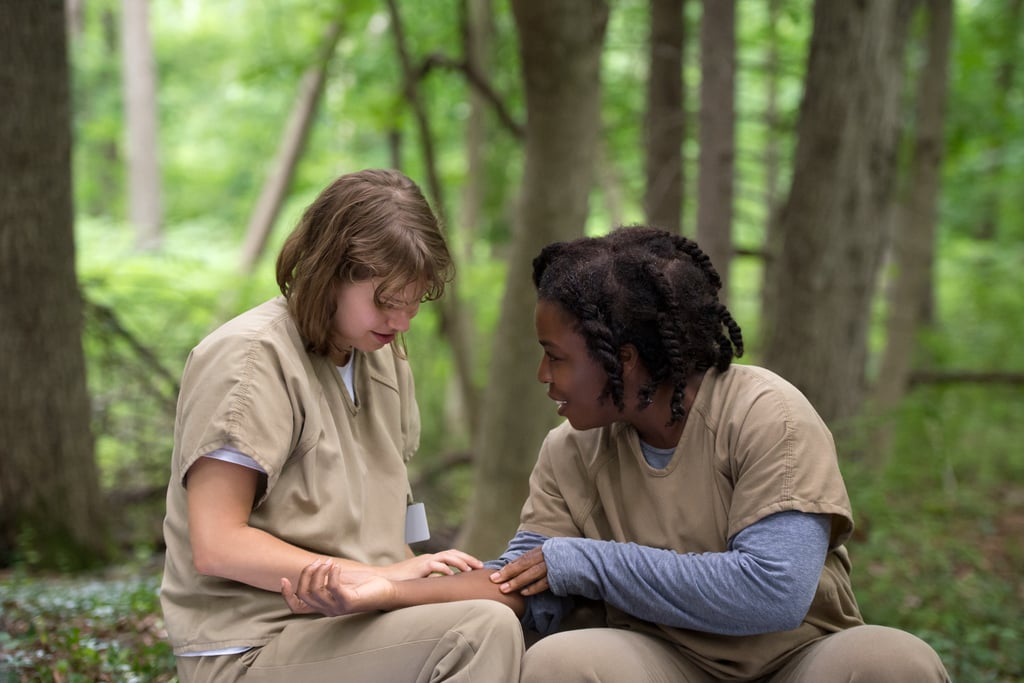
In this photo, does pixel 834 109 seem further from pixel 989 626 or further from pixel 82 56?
pixel 82 56

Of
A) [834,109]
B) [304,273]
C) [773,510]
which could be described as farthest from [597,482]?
[834,109]

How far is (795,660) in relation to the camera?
2330 millimetres

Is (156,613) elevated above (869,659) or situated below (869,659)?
below

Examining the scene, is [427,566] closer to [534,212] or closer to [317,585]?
[317,585]

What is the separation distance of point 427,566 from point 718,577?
2.31ft

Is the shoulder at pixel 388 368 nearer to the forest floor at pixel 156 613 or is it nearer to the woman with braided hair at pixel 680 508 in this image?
the woman with braided hair at pixel 680 508

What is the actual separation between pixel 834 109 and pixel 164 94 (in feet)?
59.1

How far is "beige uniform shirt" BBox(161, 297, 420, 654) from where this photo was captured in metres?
2.20

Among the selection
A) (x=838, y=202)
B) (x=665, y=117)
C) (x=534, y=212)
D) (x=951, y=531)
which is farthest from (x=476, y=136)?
(x=951, y=531)

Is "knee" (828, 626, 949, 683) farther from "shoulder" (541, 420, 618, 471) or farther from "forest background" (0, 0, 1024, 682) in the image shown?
"forest background" (0, 0, 1024, 682)

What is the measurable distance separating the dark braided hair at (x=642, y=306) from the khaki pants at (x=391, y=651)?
60cm

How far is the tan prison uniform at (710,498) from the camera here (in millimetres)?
2215

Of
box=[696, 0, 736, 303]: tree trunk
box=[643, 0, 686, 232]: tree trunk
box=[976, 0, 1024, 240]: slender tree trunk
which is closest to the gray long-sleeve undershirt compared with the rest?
box=[696, 0, 736, 303]: tree trunk

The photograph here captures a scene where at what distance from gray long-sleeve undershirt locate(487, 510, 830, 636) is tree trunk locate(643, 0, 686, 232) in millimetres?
5209
